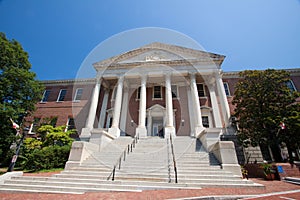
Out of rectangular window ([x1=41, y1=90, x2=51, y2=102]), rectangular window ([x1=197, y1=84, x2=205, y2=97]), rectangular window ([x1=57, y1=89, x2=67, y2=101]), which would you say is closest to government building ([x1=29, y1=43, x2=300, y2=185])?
rectangular window ([x1=197, y1=84, x2=205, y2=97])

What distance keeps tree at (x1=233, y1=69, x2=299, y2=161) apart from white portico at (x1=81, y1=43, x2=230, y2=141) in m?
2.78

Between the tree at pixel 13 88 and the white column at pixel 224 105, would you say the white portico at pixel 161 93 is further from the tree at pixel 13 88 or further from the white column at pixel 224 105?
the tree at pixel 13 88

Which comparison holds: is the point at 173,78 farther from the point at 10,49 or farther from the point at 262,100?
the point at 10,49

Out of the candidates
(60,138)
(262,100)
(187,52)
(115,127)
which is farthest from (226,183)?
(187,52)

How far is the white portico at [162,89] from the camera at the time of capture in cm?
1525

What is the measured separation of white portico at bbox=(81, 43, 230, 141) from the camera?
15250mm

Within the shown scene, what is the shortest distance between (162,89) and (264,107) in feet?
35.1

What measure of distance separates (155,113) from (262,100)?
1033 centimetres

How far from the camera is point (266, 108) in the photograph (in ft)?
36.3

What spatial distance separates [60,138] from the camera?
41.6 feet

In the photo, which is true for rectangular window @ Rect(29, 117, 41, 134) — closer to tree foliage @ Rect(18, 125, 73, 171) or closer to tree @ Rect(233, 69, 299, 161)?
tree foliage @ Rect(18, 125, 73, 171)

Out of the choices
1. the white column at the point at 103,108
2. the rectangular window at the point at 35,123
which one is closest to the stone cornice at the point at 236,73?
the white column at the point at 103,108

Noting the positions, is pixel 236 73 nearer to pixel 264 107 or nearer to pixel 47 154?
pixel 264 107

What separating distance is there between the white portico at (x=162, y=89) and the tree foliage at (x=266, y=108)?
2.76m
